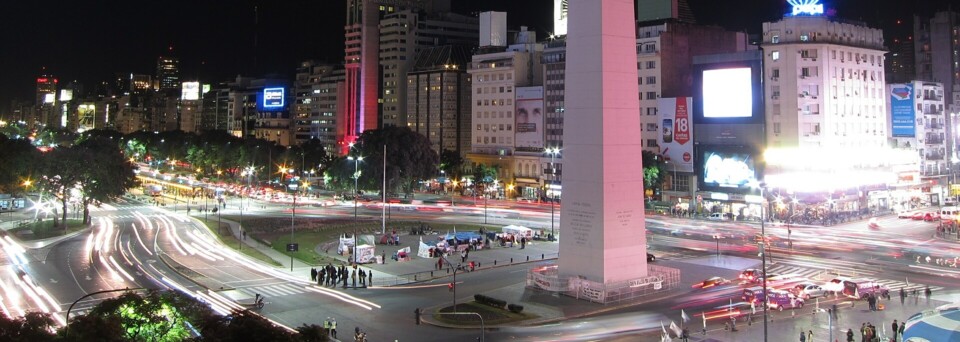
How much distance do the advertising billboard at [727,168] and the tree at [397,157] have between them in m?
36.8

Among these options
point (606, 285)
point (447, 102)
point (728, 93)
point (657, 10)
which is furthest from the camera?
point (447, 102)

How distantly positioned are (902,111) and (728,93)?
84.6 feet

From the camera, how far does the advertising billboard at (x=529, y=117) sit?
11769cm

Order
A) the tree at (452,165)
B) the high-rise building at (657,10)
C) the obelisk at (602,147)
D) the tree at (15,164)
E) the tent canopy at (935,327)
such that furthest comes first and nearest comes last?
the tree at (452,165)
the high-rise building at (657,10)
the tree at (15,164)
the obelisk at (602,147)
the tent canopy at (935,327)

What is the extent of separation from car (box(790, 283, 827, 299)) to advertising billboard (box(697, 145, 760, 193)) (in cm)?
4536

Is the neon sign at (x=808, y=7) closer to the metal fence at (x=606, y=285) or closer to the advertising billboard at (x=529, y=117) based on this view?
the advertising billboard at (x=529, y=117)

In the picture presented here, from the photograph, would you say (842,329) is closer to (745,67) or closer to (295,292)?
(295,292)

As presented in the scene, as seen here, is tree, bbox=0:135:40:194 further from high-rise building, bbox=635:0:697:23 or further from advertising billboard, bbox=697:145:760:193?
high-rise building, bbox=635:0:697:23

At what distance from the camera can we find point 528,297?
41.3 meters

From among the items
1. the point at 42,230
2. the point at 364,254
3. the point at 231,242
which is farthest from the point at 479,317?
the point at 42,230

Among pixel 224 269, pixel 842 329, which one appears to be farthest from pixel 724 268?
pixel 224 269

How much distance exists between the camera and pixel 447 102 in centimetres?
14812

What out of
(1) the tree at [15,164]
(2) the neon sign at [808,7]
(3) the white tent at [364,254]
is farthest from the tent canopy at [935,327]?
(1) the tree at [15,164]

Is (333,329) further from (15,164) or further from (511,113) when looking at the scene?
(511,113)
